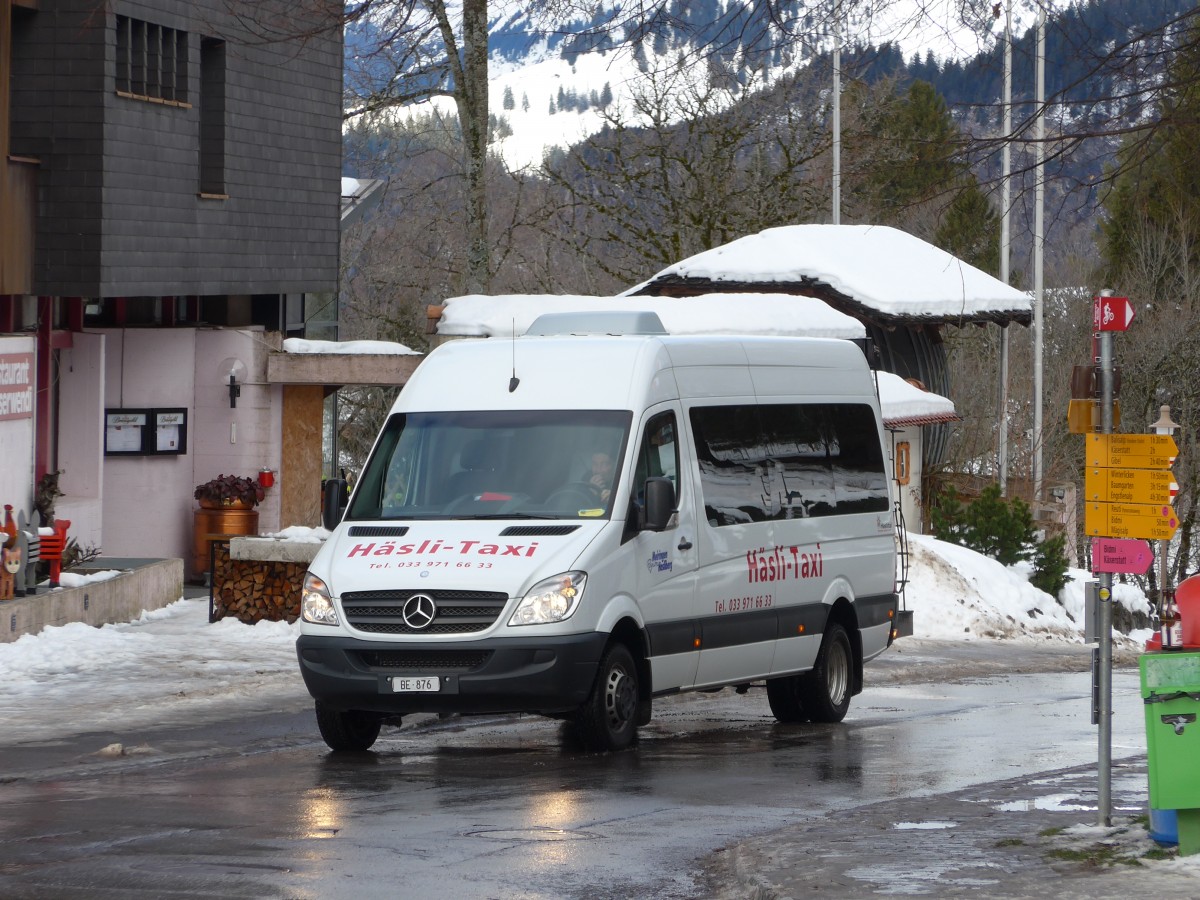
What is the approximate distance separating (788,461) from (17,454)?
825 cm

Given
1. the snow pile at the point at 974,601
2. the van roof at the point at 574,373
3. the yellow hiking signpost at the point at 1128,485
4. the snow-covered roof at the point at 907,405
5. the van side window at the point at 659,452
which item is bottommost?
the snow pile at the point at 974,601

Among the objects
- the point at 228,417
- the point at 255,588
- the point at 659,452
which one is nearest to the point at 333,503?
the point at 659,452

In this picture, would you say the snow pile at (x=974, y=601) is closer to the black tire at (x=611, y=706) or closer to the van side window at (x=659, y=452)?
the van side window at (x=659, y=452)

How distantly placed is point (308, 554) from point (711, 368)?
601 centimetres

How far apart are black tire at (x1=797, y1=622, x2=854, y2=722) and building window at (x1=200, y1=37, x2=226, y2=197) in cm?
1253

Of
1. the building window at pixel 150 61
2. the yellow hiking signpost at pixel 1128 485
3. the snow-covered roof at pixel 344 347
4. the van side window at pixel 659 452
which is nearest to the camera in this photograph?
the yellow hiking signpost at pixel 1128 485

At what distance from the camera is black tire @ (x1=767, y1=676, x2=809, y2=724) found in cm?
1456

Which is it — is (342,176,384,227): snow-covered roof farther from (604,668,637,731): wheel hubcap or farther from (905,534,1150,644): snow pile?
(604,668,637,731): wheel hubcap

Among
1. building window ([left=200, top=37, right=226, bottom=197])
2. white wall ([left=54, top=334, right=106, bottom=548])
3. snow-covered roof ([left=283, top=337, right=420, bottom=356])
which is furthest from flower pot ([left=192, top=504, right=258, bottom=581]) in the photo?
building window ([left=200, top=37, right=226, bottom=197])

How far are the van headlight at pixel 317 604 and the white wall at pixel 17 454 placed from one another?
734 cm

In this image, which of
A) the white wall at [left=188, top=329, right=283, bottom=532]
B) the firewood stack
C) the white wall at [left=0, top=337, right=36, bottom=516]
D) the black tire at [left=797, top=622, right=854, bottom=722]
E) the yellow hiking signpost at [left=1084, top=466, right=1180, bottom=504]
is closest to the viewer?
the yellow hiking signpost at [left=1084, top=466, right=1180, bottom=504]

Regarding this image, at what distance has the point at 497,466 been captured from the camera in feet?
41.2

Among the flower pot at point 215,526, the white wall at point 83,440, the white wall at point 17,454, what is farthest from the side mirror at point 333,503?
the flower pot at point 215,526

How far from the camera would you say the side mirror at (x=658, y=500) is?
39.9 ft
